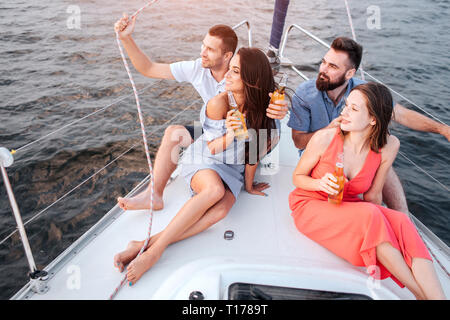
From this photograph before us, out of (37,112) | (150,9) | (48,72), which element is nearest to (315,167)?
(37,112)

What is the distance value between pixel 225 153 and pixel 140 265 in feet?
2.68

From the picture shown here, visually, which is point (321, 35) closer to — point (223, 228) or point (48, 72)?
point (48, 72)

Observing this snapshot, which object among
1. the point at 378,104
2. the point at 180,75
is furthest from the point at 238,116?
the point at 180,75

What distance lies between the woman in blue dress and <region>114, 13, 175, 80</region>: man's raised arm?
0.55 m

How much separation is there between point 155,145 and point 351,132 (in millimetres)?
2697

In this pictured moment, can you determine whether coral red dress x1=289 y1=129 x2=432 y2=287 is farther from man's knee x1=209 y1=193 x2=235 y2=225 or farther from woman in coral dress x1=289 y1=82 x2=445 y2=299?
man's knee x1=209 y1=193 x2=235 y2=225

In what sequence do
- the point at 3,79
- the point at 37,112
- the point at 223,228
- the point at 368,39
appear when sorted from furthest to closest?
the point at 368,39, the point at 3,79, the point at 37,112, the point at 223,228

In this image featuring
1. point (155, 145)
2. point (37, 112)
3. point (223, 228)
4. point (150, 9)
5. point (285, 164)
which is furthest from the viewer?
point (150, 9)

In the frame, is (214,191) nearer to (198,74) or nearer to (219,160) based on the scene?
(219,160)

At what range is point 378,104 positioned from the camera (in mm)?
1758

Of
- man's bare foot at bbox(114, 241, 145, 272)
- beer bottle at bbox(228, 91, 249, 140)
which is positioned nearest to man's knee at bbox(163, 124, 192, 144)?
beer bottle at bbox(228, 91, 249, 140)

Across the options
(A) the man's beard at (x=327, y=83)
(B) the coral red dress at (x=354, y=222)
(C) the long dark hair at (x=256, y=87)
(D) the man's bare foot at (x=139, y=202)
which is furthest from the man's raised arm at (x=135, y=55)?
(B) the coral red dress at (x=354, y=222)

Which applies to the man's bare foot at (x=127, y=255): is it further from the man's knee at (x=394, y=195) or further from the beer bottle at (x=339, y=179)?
the man's knee at (x=394, y=195)

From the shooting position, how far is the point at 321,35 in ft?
25.7
